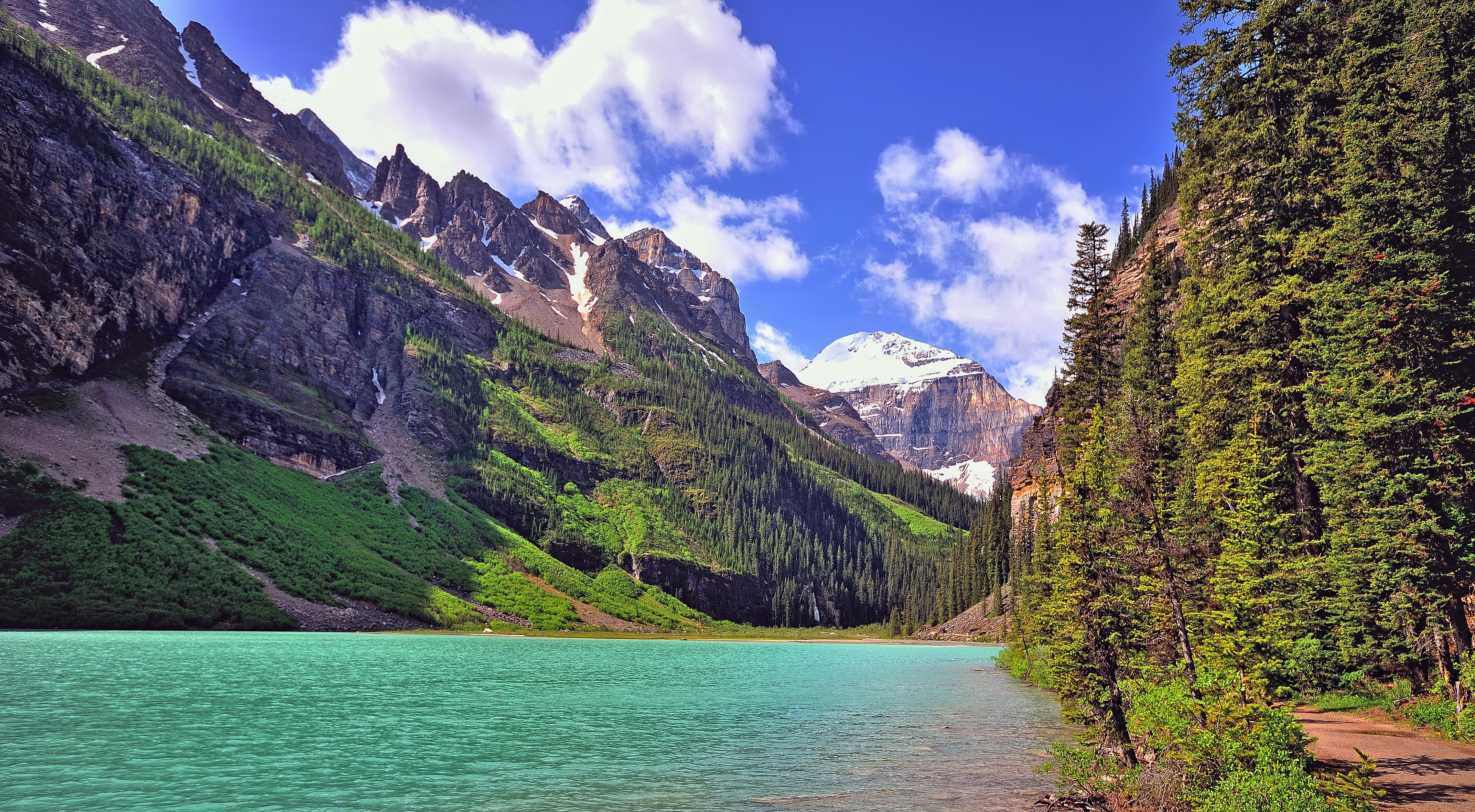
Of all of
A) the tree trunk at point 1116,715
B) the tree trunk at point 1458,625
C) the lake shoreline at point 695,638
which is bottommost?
the lake shoreline at point 695,638

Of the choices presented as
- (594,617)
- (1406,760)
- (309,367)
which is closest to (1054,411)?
(1406,760)

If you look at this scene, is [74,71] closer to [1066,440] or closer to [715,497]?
[715,497]

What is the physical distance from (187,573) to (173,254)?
283 ft

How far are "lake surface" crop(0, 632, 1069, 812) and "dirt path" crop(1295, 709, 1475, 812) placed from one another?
6705 millimetres

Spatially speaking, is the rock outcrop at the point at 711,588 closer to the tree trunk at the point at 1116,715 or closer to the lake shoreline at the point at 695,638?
the lake shoreline at the point at 695,638

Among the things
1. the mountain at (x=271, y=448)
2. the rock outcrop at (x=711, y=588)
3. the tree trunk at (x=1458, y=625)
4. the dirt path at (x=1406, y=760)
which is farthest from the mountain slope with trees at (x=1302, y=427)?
the rock outcrop at (x=711, y=588)

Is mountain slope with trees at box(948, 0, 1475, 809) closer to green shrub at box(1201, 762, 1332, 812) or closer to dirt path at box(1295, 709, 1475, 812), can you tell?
dirt path at box(1295, 709, 1475, 812)

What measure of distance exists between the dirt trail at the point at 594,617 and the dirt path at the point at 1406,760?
107m

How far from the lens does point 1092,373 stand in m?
36.5

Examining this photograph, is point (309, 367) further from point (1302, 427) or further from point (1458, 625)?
point (1458, 625)

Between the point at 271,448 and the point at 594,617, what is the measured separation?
6103 centimetres

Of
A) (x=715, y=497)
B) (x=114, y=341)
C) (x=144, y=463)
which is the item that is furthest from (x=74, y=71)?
(x=715, y=497)

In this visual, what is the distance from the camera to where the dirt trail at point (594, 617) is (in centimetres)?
11569

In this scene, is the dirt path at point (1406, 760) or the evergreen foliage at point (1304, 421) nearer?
the dirt path at point (1406, 760)
